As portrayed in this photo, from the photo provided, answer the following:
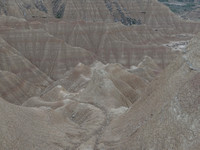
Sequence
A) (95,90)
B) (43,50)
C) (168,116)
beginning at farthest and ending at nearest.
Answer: (43,50) < (95,90) < (168,116)

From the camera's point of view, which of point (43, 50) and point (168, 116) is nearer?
point (168, 116)

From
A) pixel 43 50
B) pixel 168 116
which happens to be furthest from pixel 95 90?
pixel 43 50

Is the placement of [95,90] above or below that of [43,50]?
above

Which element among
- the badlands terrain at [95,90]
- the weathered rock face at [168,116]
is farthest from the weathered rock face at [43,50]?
the weathered rock face at [168,116]

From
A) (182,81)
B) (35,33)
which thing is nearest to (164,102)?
(182,81)

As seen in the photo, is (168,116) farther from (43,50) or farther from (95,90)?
(43,50)

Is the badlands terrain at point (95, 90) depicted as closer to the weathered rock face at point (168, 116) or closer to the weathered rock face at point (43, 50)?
the weathered rock face at point (168, 116)

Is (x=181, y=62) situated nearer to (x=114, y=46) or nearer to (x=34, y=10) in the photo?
(x=114, y=46)

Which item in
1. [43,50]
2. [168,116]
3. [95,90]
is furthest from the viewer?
[43,50]

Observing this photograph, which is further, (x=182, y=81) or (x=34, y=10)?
(x=34, y=10)
